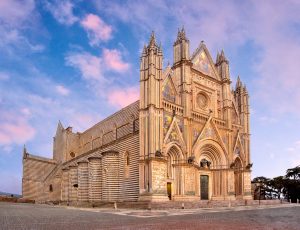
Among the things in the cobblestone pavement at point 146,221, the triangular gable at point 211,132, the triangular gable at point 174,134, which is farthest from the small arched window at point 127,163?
the cobblestone pavement at point 146,221

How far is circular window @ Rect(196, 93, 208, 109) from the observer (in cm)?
4231

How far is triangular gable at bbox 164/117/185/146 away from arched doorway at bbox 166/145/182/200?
845 mm

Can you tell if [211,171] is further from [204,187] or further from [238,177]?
[238,177]

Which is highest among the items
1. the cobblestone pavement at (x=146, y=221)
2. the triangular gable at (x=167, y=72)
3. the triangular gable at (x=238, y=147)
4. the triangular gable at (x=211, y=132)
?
the triangular gable at (x=167, y=72)

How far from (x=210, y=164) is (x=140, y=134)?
11.9m

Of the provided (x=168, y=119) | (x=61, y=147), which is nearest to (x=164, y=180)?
(x=168, y=119)

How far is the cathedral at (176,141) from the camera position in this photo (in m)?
34.0

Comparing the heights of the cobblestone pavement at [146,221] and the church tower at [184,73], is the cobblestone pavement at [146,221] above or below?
below

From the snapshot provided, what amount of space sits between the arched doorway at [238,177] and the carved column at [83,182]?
1921 cm

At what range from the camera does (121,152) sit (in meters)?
38.1

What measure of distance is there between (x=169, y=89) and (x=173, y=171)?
30.1 ft

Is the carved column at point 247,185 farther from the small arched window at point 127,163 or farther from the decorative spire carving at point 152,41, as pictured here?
the decorative spire carving at point 152,41

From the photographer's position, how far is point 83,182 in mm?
42406

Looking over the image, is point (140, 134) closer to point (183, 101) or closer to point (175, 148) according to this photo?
point (175, 148)
